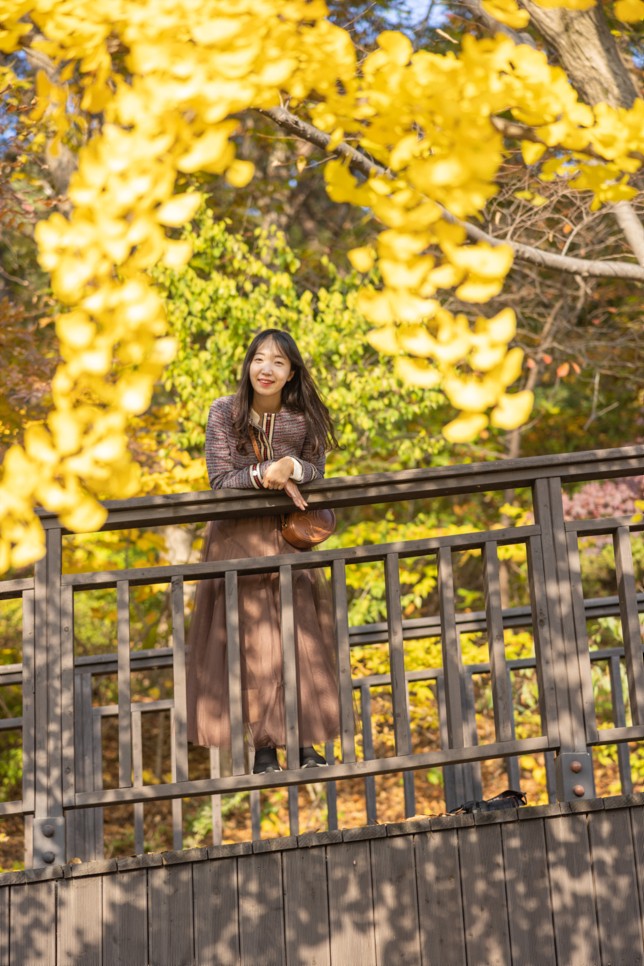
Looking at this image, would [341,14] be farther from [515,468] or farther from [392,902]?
[392,902]

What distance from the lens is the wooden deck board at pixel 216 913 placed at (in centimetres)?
316

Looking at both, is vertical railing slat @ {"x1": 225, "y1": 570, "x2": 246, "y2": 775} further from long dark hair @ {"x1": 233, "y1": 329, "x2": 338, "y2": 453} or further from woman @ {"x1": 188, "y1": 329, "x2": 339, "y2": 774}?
long dark hair @ {"x1": 233, "y1": 329, "x2": 338, "y2": 453}

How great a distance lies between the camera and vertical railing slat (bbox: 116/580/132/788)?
A: 3236mm

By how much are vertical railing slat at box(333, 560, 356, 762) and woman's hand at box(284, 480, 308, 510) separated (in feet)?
0.68

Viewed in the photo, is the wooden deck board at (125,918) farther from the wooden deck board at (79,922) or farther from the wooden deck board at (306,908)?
the wooden deck board at (306,908)

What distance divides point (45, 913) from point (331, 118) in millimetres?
2319

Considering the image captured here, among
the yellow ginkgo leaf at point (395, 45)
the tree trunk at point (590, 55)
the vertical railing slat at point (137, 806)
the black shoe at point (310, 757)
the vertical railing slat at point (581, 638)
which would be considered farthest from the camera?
the tree trunk at point (590, 55)

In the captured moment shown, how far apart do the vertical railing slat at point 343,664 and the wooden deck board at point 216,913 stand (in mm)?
482

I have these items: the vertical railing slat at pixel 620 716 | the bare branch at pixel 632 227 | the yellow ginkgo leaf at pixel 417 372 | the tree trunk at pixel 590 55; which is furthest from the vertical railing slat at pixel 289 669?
the bare branch at pixel 632 227

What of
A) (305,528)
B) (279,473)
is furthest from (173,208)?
(305,528)

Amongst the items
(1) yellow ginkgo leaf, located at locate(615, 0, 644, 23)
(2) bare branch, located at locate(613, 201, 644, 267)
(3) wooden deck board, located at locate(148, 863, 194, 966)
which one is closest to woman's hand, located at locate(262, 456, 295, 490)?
(3) wooden deck board, located at locate(148, 863, 194, 966)

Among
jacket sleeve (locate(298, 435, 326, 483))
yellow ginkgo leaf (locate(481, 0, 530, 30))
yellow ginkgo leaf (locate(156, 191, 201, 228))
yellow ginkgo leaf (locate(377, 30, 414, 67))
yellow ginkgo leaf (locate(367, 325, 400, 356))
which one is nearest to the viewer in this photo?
yellow ginkgo leaf (locate(156, 191, 201, 228))

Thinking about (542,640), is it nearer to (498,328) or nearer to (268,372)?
(268,372)

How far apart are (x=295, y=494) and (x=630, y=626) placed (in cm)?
112
